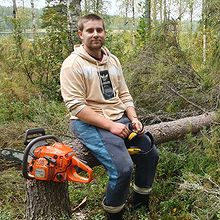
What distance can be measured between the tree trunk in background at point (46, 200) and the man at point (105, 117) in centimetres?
39

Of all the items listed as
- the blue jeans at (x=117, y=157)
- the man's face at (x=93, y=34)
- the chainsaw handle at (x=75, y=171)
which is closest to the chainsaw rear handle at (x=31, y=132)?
the blue jeans at (x=117, y=157)

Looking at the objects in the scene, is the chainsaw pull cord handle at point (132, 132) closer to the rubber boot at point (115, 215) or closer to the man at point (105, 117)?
the man at point (105, 117)

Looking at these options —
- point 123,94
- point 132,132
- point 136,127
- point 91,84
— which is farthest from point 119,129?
point 123,94

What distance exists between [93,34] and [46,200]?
5.14 feet

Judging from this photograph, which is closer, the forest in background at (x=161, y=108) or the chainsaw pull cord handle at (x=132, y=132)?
the chainsaw pull cord handle at (x=132, y=132)

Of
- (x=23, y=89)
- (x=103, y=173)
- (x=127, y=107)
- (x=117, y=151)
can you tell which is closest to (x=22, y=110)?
(x=23, y=89)

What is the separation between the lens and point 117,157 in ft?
9.77

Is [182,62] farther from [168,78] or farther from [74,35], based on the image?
[74,35]

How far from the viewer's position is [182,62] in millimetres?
5039

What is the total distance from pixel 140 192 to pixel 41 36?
226 inches

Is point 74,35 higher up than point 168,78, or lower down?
higher up

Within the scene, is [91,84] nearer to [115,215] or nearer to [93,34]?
[93,34]

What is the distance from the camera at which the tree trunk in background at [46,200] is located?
10.1 ft

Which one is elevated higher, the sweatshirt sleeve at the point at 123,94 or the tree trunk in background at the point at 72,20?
the tree trunk in background at the point at 72,20
